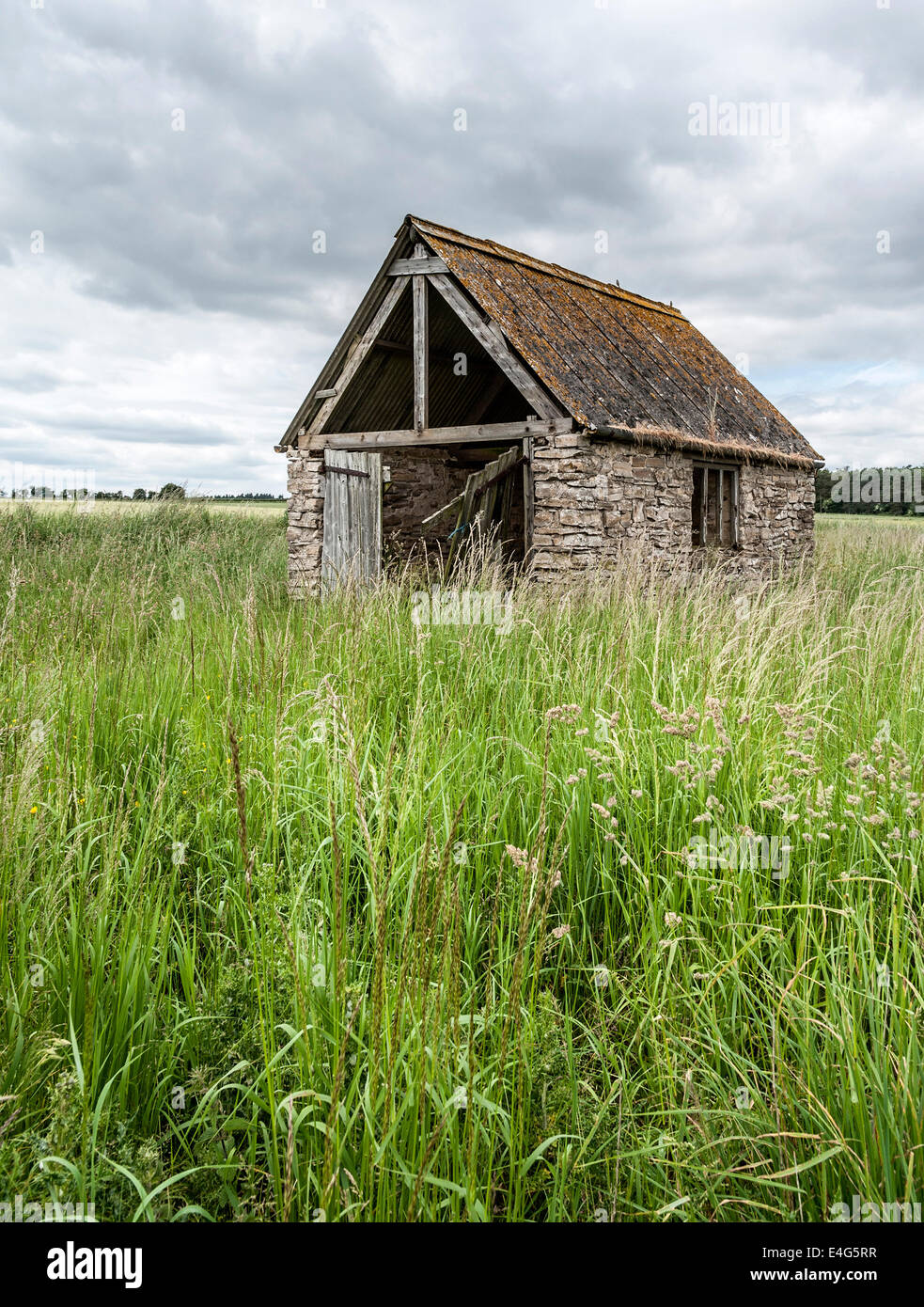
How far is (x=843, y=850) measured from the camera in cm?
288

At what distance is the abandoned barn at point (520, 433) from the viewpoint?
9867 mm

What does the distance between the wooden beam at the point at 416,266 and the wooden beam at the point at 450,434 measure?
1.85 metres

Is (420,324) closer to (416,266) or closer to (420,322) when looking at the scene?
(420,322)

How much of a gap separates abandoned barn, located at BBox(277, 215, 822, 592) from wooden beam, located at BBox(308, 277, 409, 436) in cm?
2

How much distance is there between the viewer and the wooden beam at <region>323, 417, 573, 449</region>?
971 cm

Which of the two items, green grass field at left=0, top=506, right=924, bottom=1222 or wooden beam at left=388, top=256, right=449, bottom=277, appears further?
wooden beam at left=388, top=256, right=449, bottom=277

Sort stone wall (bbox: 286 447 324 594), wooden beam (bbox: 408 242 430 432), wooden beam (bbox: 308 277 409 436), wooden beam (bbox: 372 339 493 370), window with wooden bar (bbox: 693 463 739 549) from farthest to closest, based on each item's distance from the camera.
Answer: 1. window with wooden bar (bbox: 693 463 739 549)
2. wooden beam (bbox: 372 339 493 370)
3. stone wall (bbox: 286 447 324 594)
4. wooden beam (bbox: 308 277 409 436)
5. wooden beam (bbox: 408 242 430 432)

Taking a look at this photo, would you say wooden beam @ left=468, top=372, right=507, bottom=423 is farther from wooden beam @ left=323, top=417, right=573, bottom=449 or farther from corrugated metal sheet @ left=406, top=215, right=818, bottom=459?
wooden beam @ left=323, top=417, right=573, bottom=449

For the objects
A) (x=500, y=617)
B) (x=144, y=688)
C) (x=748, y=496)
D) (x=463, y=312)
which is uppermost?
(x=463, y=312)

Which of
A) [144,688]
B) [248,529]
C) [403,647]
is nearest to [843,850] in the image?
[403,647]

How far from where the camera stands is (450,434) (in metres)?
10.9

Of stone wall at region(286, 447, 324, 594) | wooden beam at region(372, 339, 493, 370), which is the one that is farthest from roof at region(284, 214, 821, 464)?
wooden beam at region(372, 339, 493, 370)

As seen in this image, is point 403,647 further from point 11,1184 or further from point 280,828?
point 11,1184
